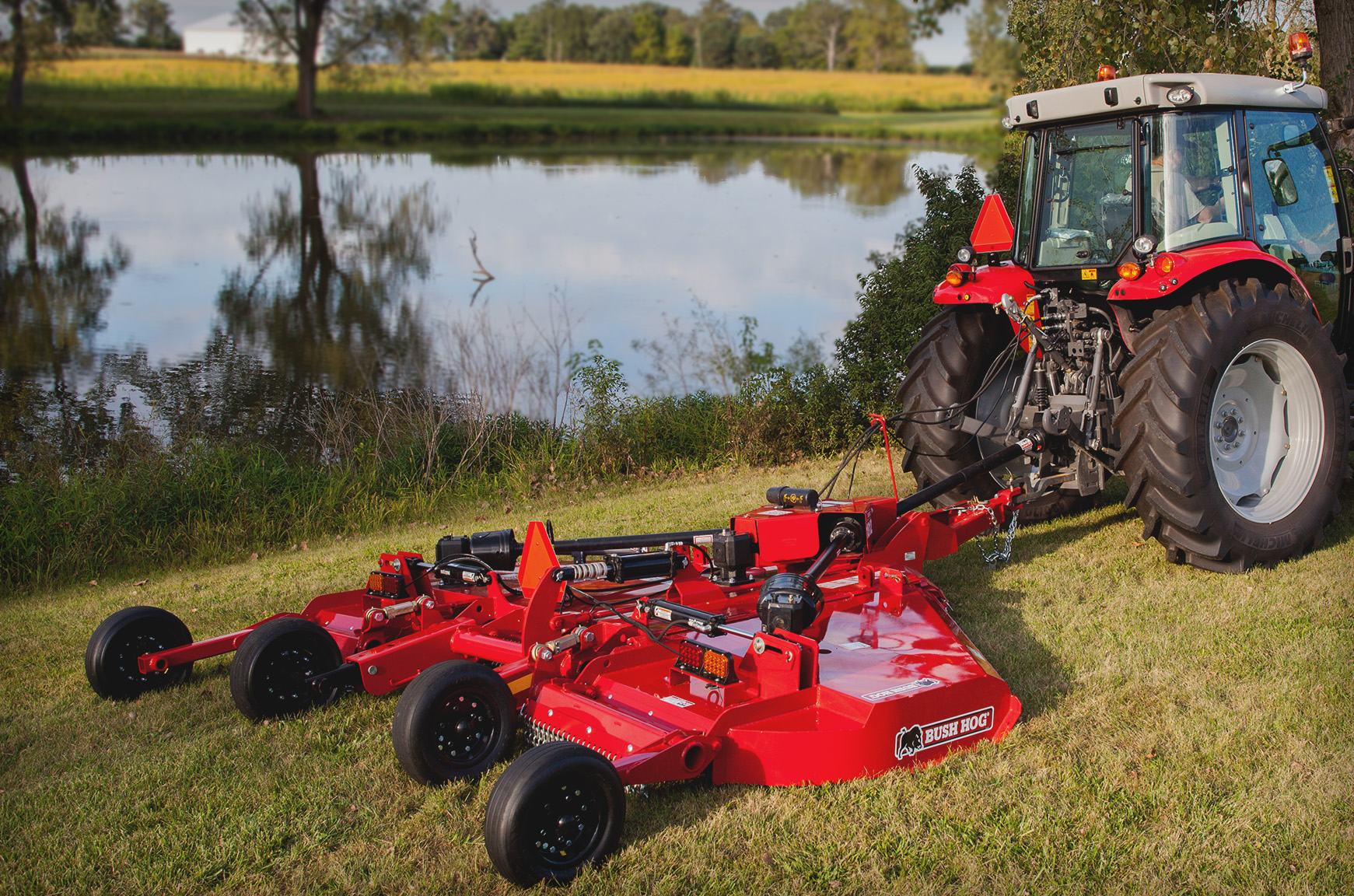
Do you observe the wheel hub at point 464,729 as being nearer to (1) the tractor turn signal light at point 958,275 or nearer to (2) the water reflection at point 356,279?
(1) the tractor turn signal light at point 958,275

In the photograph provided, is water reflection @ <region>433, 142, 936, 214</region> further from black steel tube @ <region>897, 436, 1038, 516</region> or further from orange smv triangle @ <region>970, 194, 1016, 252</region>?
black steel tube @ <region>897, 436, 1038, 516</region>

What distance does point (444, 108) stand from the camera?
179 ft

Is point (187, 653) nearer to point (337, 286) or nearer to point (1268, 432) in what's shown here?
point (1268, 432)

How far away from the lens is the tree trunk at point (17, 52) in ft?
137

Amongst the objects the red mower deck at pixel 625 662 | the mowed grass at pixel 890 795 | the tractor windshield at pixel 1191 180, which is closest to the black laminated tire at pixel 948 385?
the tractor windshield at pixel 1191 180

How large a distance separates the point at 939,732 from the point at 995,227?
13.1 ft

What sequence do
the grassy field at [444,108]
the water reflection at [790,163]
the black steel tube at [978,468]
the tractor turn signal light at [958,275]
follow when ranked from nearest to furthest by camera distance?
1. the black steel tube at [978,468]
2. the tractor turn signal light at [958,275]
3. the water reflection at [790,163]
4. the grassy field at [444,108]

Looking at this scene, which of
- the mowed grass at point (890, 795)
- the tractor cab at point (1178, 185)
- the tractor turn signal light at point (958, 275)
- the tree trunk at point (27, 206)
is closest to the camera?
the mowed grass at point (890, 795)

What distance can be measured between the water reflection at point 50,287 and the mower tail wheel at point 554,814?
38.4 feet

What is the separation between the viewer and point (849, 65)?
98062 mm

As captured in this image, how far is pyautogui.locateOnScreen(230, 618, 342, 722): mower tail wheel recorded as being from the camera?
173 inches

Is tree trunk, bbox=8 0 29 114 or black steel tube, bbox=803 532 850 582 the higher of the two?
tree trunk, bbox=8 0 29 114

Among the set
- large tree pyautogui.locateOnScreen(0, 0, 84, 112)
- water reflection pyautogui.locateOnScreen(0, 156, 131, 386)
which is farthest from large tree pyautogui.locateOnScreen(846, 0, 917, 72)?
water reflection pyautogui.locateOnScreen(0, 156, 131, 386)

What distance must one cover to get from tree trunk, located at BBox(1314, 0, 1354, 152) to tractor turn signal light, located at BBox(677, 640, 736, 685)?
27.1ft
